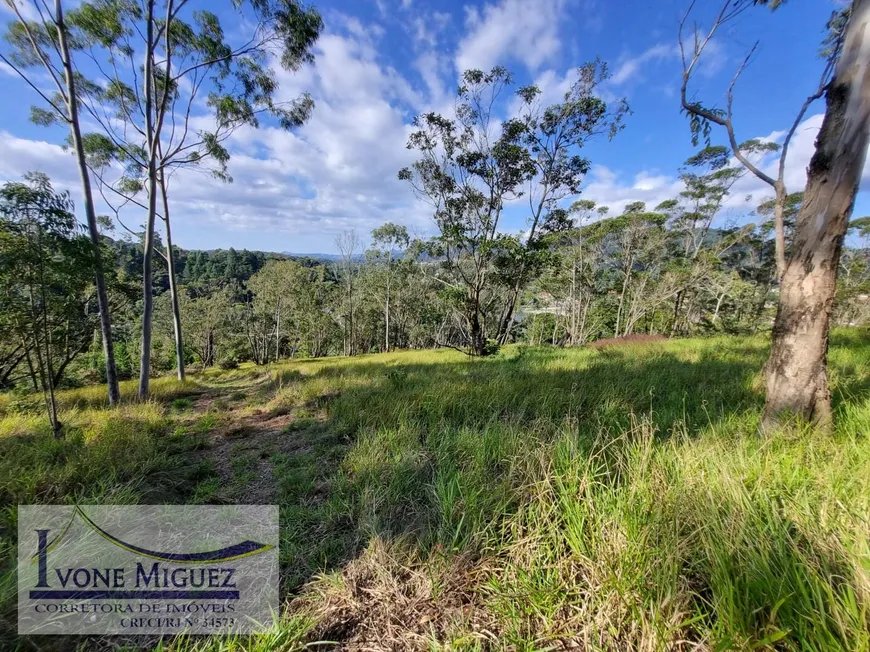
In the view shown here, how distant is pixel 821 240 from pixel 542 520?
2833 mm

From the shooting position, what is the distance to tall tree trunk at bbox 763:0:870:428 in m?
2.10

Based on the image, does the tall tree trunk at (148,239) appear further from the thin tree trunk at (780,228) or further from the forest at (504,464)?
the thin tree trunk at (780,228)

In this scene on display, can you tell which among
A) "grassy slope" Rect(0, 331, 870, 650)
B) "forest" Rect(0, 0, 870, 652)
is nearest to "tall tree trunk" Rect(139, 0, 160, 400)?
"forest" Rect(0, 0, 870, 652)

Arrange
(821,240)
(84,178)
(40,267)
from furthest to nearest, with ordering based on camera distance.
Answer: (84,178) < (40,267) < (821,240)

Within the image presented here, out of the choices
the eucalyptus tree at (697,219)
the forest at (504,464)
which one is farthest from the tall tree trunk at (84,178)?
the eucalyptus tree at (697,219)

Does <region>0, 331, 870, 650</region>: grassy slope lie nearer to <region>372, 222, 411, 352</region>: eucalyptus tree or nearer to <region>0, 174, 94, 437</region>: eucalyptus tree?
<region>0, 174, 94, 437</region>: eucalyptus tree

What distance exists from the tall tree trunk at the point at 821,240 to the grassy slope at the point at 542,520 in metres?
0.35

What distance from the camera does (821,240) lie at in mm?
2191

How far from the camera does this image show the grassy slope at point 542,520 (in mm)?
1123

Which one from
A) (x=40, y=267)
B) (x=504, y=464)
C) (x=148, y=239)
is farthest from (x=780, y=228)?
(x=148, y=239)

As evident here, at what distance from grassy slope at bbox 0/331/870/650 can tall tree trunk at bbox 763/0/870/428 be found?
1.14ft

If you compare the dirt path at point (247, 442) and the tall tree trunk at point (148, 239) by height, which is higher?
the tall tree trunk at point (148, 239)

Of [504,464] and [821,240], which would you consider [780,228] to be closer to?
[821,240]

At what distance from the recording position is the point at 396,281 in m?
29.7
